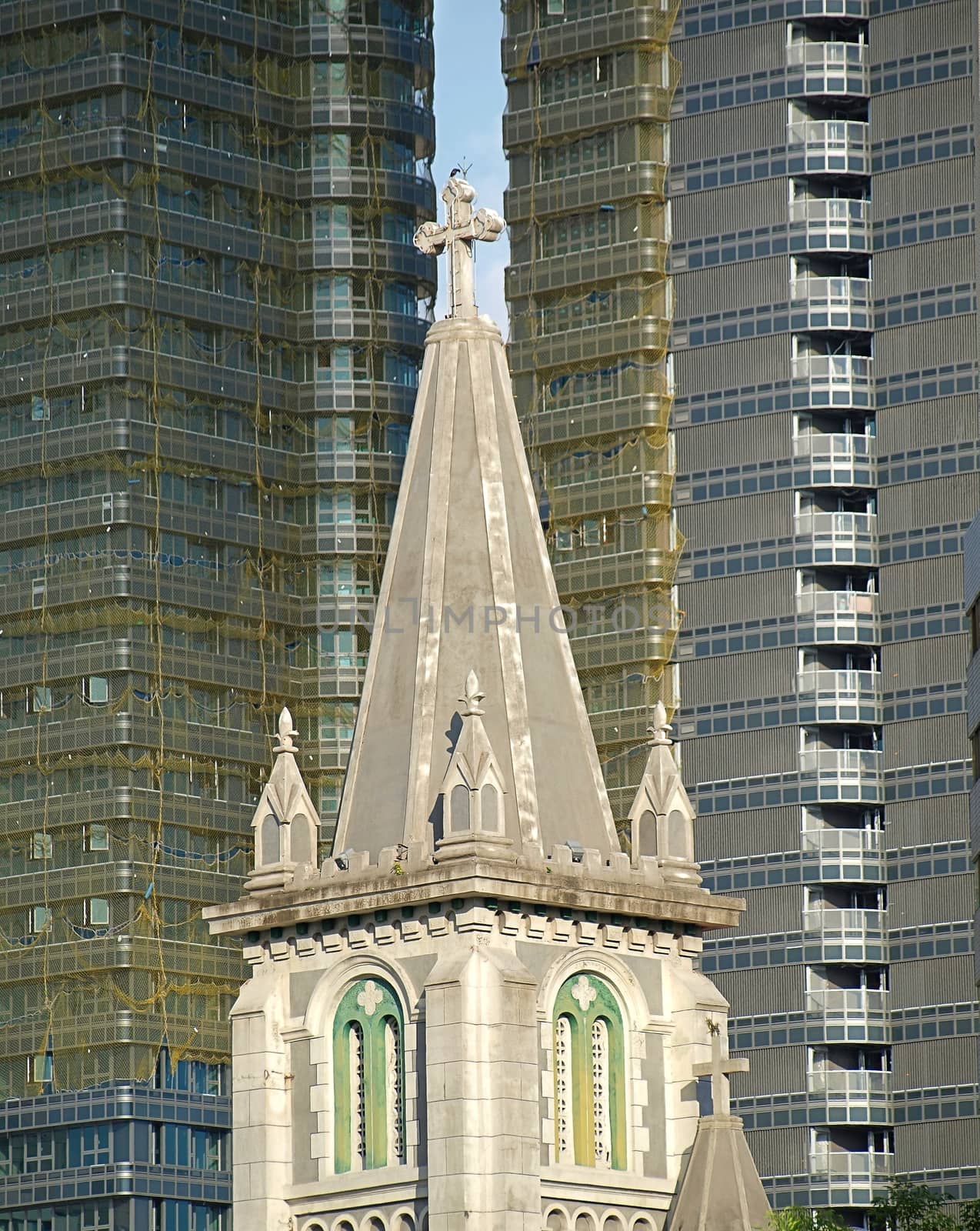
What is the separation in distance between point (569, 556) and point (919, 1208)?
356 feet

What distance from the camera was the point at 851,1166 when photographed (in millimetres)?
184625

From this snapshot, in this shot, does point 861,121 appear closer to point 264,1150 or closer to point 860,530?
point 860,530

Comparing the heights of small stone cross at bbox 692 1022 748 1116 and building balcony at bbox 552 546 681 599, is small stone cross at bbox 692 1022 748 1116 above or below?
below

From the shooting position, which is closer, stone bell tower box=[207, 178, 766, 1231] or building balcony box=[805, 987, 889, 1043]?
stone bell tower box=[207, 178, 766, 1231]

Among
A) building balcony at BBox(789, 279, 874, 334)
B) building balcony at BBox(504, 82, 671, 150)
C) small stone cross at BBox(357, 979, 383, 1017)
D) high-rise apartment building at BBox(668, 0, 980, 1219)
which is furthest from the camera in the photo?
building balcony at BBox(504, 82, 671, 150)

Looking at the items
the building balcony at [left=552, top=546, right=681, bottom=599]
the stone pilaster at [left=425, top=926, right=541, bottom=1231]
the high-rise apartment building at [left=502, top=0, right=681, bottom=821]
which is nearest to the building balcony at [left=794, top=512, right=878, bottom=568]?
the building balcony at [left=552, top=546, right=681, bottom=599]

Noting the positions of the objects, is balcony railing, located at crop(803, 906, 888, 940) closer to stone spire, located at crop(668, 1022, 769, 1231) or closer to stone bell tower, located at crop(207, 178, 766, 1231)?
stone bell tower, located at crop(207, 178, 766, 1231)

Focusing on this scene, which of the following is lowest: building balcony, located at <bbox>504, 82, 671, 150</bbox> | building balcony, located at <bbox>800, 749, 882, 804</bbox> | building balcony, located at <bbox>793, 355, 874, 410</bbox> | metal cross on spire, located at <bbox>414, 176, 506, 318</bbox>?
metal cross on spire, located at <bbox>414, 176, 506, 318</bbox>

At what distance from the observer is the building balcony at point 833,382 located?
191875mm

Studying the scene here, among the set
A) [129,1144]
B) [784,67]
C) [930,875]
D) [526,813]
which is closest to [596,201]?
[784,67]

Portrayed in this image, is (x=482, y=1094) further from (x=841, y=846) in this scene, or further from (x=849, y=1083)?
(x=841, y=846)

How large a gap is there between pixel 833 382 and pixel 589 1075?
401ft

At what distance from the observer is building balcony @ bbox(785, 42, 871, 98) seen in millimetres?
195000

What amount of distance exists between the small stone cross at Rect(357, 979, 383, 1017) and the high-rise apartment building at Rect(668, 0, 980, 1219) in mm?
112795
